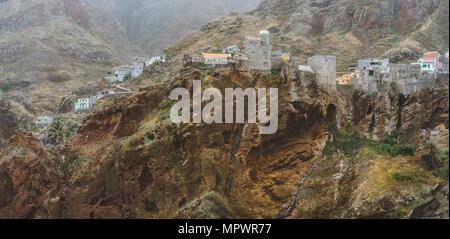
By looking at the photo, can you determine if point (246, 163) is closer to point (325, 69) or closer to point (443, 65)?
point (325, 69)

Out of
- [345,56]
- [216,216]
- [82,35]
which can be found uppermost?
[82,35]

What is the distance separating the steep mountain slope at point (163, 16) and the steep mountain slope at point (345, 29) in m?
26.0

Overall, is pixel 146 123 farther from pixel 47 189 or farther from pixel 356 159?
pixel 356 159

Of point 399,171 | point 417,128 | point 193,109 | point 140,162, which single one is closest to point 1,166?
point 140,162

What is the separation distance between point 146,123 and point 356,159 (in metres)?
12.6

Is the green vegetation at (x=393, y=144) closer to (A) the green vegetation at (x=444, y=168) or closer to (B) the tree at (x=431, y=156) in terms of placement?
(B) the tree at (x=431, y=156)

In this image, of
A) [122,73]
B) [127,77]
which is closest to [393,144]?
[127,77]

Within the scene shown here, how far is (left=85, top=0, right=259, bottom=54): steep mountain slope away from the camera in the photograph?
236ft

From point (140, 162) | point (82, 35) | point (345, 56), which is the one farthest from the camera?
point (82, 35)

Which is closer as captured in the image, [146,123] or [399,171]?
[399,171]

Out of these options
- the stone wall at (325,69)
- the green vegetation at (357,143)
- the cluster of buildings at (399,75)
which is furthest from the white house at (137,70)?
the green vegetation at (357,143)

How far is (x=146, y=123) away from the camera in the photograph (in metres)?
23.8

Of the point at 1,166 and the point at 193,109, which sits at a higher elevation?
the point at 193,109

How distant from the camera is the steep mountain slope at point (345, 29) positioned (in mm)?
29177
